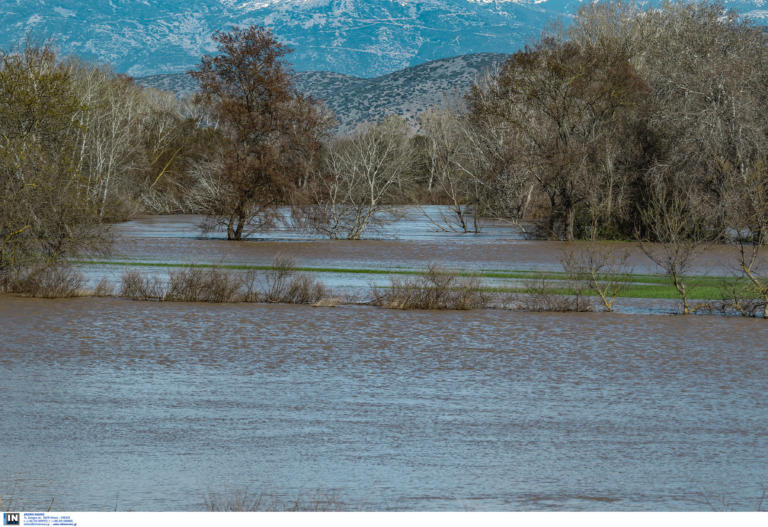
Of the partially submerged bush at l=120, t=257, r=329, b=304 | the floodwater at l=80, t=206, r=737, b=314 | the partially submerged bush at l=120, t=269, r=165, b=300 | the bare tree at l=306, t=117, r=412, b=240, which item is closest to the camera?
the partially submerged bush at l=120, t=257, r=329, b=304

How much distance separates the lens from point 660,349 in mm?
20688

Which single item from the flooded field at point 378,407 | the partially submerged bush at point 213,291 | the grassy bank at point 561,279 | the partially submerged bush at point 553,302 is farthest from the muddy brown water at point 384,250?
the flooded field at point 378,407

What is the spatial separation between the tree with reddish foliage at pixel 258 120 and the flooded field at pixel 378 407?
2230 cm

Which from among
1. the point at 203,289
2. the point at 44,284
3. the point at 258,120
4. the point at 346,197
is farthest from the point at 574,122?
the point at 44,284

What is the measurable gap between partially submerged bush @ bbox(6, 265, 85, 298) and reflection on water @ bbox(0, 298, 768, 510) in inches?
124

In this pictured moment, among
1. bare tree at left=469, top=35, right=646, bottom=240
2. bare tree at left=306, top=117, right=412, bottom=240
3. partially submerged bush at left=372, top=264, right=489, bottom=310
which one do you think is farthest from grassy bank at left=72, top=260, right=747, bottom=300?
bare tree at left=469, top=35, right=646, bottom=240

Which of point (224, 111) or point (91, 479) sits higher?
point (224, 111)

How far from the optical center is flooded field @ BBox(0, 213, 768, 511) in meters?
10.9

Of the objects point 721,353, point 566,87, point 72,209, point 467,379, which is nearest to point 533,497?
point 467,379

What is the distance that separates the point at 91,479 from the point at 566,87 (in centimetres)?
4104

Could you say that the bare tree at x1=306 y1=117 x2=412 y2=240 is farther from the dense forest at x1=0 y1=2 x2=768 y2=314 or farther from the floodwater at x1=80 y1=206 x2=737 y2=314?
the floodwater at x1=80 y1=206 x2=737 y2=314

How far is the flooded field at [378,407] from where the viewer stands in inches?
427

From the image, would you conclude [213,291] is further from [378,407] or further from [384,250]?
[384,250]
